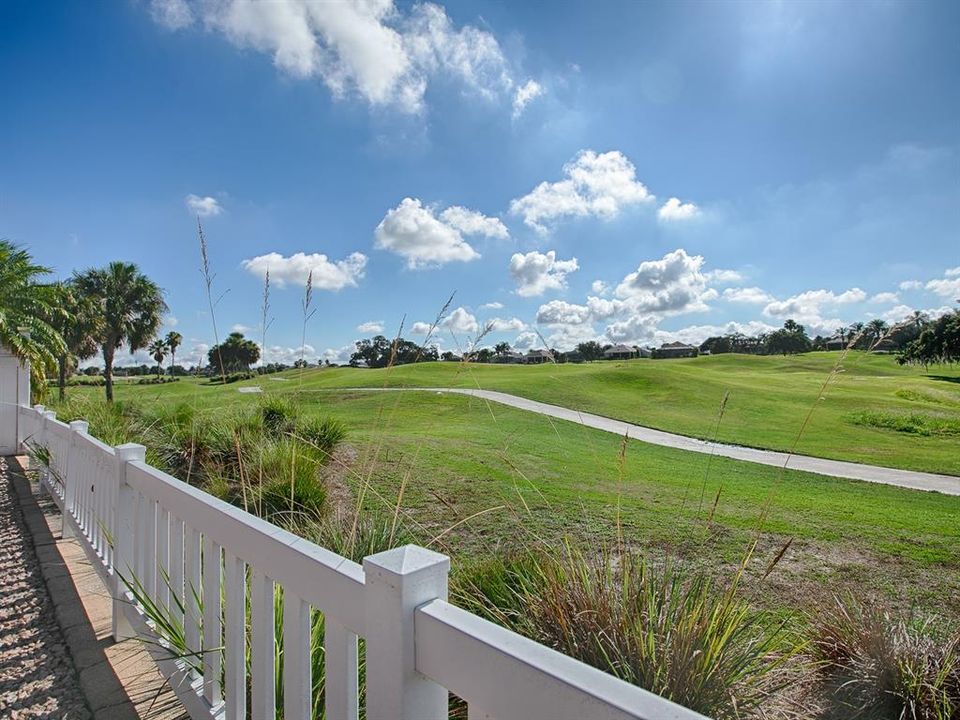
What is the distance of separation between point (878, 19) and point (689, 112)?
224 centimetres

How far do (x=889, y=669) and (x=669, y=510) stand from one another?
12.7ft

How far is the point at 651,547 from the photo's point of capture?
437 cm

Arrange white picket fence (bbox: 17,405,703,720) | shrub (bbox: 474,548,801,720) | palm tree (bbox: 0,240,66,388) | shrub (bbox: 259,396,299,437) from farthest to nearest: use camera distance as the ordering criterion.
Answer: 1. palm tree (bbox: 0,240,66,388)
2. shrub (bbox: 259,396,299,437)
3. shrub (bbox: 474,548,801,720)
4. white picket fence (bbox: 17,405,703,720)

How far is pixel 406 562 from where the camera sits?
3.17ft

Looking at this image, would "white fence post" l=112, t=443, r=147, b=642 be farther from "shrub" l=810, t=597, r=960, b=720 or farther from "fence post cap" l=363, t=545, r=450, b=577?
"shrub" l=810, t=597, r=960, b=720

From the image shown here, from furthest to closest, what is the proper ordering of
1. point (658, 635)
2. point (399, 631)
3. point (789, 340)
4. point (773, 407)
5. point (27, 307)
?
point (789, 340)
point (773, 407)
point (27, 307)
point (658, 635)
point (399, 631)

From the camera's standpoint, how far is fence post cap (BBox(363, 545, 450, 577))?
94 centimetres

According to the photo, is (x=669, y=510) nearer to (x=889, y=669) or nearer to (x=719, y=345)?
(x=889, y=669)

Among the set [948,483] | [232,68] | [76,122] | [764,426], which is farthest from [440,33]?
[764,426]

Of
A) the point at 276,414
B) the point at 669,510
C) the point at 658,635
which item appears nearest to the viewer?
the point at 658,635

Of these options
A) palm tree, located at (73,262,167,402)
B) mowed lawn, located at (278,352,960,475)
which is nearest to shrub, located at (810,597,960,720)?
mowed lawn, located at (278,352,960,475)

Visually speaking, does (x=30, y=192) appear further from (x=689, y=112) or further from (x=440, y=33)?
(x=689, y=112)

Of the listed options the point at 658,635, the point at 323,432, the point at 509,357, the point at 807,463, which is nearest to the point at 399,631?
the point at 658,635

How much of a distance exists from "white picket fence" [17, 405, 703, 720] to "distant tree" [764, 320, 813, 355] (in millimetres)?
78897
